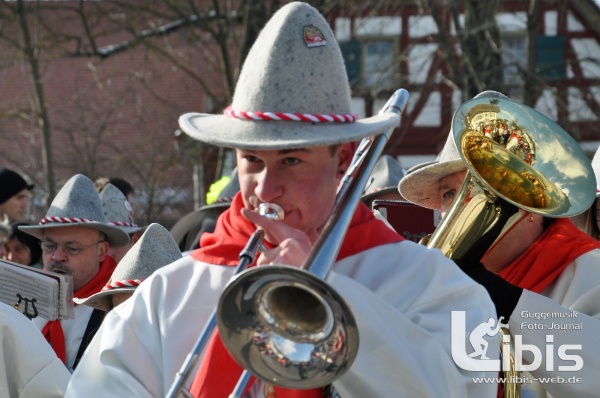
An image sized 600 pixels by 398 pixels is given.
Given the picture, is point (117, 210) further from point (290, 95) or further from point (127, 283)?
point (290, 95)

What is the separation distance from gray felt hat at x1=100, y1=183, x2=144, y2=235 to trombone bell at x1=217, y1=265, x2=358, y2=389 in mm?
4275

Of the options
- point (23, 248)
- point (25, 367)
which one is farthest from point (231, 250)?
point (23, 248)

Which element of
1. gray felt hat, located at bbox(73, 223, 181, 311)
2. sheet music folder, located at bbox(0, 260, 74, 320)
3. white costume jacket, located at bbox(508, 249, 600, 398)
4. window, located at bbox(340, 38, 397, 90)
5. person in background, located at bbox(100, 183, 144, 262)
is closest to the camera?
white costume jacket, located at bbox(508, 249, 600, 398)

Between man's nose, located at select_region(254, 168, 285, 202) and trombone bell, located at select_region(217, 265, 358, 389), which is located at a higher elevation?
man's nose, located at select_region(254, 168, 285, 202)

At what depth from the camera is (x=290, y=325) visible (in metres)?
3.27

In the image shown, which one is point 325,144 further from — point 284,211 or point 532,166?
point 532,166

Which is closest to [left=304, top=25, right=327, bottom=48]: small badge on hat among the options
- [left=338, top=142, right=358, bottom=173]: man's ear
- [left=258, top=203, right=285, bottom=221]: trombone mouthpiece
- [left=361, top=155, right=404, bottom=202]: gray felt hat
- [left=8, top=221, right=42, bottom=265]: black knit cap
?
[left=338, top=142, right=358, bottom=173]: man's ear

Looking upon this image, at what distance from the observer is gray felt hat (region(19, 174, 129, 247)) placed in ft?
23.5

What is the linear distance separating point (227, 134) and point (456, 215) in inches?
68.7

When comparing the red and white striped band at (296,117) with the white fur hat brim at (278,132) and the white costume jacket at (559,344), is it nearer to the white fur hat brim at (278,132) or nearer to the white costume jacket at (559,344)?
the white fur hat brim at (278,132)

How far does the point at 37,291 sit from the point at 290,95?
2.37m

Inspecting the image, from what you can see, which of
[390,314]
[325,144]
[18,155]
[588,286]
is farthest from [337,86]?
[18,155]

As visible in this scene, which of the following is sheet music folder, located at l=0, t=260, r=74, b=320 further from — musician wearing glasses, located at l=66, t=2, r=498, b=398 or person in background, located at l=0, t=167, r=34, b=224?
person in background, located at l=0, t=167, r=34, b=224

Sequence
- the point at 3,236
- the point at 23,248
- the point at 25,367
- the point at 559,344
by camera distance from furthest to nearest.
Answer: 1. the point at 23,248
2. the point at 3,236
3. the point at 559,344
4. the point at 25,367
